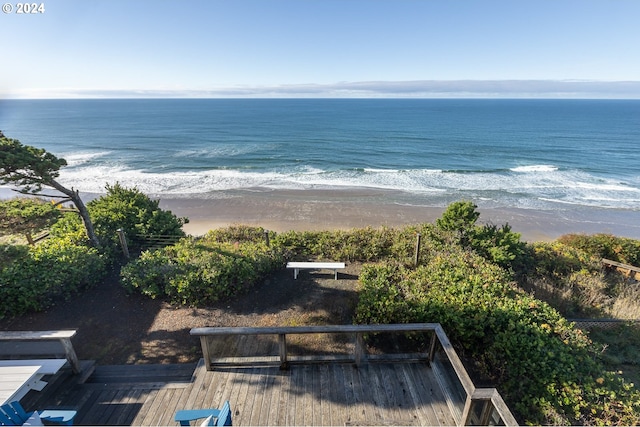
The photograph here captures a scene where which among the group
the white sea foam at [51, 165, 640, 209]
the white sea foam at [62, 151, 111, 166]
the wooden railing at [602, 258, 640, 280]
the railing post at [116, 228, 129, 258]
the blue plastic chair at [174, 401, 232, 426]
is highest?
the blue plastic chair at [174, 401, 232, 426]

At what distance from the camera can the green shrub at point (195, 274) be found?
7.66 m

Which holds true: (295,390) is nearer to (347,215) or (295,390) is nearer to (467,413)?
(467,413)

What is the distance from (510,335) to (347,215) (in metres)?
15.3

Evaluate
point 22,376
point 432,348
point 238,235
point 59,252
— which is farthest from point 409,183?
point 22,376

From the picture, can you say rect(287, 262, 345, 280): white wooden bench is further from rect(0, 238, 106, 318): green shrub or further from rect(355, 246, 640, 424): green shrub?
rect(0, 238, 106, 318): green shrub

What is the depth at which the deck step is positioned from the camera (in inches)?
207

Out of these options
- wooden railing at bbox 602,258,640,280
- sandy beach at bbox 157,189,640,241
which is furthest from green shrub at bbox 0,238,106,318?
wooden railing at bbox 602,258,640,280

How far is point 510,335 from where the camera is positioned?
5.23 metres

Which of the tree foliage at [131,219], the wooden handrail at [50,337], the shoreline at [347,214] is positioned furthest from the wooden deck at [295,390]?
the shoreline at [347,214]

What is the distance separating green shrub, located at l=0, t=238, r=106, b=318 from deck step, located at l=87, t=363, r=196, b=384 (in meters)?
3.09

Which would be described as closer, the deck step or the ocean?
the deck step

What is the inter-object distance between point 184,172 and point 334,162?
1588cm

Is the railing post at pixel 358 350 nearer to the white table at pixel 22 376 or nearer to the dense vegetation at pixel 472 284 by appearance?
the dense vegetation at pixel 472 284

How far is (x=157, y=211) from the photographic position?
10.9 metres
